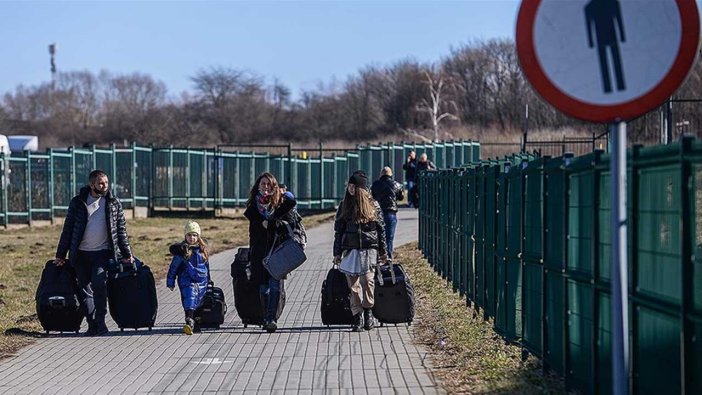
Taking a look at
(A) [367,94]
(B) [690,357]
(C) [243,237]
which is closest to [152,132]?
(A) [367,94]

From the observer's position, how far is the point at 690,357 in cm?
598

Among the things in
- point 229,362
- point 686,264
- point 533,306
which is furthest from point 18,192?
point 686,264

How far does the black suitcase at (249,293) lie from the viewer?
44.7 feet

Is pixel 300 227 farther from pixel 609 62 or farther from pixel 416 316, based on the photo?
pixel 609 62

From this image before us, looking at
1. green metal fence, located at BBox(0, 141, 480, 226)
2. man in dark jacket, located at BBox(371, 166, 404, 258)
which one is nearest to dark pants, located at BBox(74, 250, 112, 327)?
man in dark jacket, located at BBox(371, 166, 404, 258)

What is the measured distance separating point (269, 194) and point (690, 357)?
7879 mm

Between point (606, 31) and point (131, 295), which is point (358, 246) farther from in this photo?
point (606, 31)

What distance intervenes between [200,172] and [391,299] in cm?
3055

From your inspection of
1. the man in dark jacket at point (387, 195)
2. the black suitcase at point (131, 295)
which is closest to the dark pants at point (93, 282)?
the black suitcase at point (131, 295)

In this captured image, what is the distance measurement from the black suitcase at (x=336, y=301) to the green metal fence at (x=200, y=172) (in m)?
24.9

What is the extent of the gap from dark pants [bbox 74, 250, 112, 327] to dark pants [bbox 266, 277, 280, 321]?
1.88 meters

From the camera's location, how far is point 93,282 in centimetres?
1358

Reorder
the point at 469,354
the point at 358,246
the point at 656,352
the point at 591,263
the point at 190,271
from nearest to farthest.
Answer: the point at 656,352
the point at 591,263
the point at 469,354
the point at 358,246
the point at 190,271

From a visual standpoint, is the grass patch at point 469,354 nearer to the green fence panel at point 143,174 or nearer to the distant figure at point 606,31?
the distant figure at point 606,31
